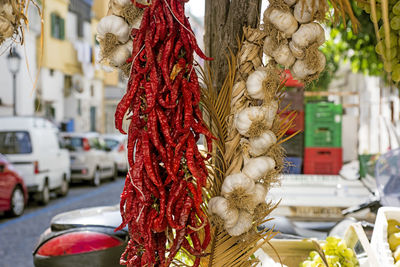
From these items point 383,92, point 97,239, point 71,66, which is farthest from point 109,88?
point 97,239

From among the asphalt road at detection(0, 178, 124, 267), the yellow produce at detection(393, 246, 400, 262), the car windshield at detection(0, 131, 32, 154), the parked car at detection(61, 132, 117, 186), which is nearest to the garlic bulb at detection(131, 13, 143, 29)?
the yellow produce at detection(393, 246, 400, 262)

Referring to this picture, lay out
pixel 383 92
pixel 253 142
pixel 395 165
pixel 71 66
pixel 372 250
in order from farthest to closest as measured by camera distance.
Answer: pixel 71 66
pixel 383 92
pixel 395 165
pixel 372 250
pixel 253 142

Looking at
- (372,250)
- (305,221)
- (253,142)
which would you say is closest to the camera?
(253,142)

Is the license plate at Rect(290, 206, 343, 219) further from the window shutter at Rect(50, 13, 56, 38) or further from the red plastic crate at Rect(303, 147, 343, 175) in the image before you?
the window shutter at Rect(50, 13, 56, 38)

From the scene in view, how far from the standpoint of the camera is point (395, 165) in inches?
174

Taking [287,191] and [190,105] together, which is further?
[287,191]

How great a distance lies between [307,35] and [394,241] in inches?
47.5

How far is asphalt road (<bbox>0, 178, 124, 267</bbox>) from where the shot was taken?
7359 millimetres

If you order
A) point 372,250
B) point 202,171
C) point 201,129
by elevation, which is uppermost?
point 201,129

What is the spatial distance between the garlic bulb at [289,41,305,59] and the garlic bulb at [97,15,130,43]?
67cm

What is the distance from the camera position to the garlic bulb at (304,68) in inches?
78.2

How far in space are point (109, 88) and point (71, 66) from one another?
27.5ft

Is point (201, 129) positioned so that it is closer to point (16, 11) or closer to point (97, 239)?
point (16, 11)

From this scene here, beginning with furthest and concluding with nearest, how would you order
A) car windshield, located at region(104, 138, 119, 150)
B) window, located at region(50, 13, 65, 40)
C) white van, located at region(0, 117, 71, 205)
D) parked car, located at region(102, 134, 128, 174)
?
window, located at region(50, 13, 65, 40), car windshield, located at region(104, 138, 119, 150), parked car, located at region(102, 134, 128, 174), white van, located at region(0, 117, 71, 205)
